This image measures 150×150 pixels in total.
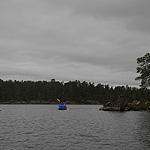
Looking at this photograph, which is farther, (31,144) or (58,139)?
(58,139)

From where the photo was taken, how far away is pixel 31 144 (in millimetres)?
26500

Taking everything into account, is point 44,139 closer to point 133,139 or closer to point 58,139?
point 58,139

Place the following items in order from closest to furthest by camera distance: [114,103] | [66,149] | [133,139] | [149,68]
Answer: [66,149]
[133,139]
[149,68]
[114,103]

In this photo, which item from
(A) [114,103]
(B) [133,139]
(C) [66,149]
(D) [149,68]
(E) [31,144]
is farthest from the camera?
(A) [114,103]

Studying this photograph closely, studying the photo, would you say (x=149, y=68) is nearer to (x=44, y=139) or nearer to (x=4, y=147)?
(x=44, y=139)

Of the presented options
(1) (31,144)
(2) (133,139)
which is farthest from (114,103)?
(1) (31,144)

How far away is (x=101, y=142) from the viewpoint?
2789 centimetres

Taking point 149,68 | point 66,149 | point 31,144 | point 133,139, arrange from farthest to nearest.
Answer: point 149,68
point 133,139
point 31,144
point 66,149

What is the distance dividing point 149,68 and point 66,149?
7695 cm

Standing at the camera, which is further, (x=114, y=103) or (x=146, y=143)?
(x=114, y=103)

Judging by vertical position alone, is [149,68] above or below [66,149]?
above

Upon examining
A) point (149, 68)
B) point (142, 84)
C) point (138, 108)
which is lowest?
point (138, 108)

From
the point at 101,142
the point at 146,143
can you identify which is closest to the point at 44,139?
the point at 101,142

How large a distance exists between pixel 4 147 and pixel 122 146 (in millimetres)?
14273
